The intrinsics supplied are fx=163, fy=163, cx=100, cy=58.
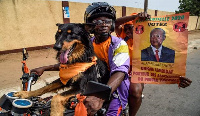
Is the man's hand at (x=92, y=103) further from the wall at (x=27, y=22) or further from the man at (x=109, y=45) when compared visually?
the wall at (x=27, y=22)

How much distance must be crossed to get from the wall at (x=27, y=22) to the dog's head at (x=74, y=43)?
7716 millimetres

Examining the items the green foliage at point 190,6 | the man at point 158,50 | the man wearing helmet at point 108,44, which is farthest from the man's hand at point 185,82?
the green foliage at point 190,6

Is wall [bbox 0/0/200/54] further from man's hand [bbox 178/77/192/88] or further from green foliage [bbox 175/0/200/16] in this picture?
green foliage [bbox 175/0/200/16]

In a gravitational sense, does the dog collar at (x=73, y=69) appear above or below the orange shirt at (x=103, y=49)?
below

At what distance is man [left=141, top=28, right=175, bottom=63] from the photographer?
184 centimetres

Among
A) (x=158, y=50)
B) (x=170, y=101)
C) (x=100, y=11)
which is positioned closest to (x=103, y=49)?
(x=100, y=11)

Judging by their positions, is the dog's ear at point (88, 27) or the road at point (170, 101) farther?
the road at point (170, 101)

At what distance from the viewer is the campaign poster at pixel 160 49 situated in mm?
1805

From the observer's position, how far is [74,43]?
1808mm

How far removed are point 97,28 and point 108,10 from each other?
0.26 metres

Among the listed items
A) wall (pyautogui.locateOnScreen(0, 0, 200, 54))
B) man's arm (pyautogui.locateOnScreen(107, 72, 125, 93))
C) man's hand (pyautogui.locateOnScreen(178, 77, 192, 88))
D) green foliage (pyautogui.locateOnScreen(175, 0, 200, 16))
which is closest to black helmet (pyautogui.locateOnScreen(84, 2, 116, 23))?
man's arm (pyautogui.locateOnScreen(107, 72, 125, 93))

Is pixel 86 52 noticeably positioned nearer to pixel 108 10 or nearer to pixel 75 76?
pixel 75 76

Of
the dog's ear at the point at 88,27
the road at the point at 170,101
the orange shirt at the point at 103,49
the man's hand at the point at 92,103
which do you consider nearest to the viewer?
the man's hand at the point at 92,103

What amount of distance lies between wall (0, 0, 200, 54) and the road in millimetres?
7018
